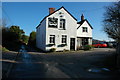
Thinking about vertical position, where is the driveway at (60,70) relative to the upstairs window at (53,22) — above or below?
A: below

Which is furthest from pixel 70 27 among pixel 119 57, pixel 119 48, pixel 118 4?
pixel 119 57

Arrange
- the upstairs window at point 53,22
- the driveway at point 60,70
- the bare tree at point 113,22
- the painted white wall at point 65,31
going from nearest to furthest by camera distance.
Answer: the driveway at point 60,70 → the bare tree at point 113,22 → the painted white wall at point 65,31 → the upstairs window at point 53,22

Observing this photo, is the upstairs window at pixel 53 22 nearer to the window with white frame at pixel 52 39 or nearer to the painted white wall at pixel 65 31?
the painted white wall at pixel 65 31

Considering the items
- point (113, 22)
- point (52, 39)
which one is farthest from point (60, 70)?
point (52, 39)

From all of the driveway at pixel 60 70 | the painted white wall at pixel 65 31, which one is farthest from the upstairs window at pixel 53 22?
the driveway at pixel 60 70

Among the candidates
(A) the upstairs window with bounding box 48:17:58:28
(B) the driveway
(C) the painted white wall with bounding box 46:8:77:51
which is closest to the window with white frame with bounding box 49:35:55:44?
(C) the painted white wall with bounding box 46:8:77:51

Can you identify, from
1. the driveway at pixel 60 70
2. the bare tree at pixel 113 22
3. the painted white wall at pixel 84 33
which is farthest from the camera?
the painted white wall at pixel 84 33

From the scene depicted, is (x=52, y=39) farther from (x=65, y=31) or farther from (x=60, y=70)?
(x=60, y=70)

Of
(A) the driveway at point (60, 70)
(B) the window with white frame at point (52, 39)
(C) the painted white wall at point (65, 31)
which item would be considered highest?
(C) the painted white wall at point (65, 31)

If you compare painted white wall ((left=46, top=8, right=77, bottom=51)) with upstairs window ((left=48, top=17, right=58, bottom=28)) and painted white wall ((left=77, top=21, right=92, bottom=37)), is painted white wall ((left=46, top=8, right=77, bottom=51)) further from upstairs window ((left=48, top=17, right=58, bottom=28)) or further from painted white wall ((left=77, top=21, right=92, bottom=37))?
painted white wall ((left=77, top=21, right=92, bottom=37))

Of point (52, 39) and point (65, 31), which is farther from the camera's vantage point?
point (65, 31)

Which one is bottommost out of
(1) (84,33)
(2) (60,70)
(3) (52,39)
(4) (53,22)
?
(2) (60,70)

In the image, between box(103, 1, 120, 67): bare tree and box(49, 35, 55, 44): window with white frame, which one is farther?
box(49, 35, 55, 44): window with white frame

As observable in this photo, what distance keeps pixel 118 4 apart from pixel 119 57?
6391 millimetres
